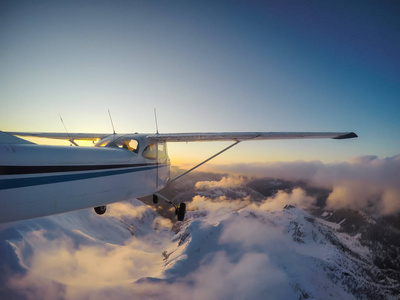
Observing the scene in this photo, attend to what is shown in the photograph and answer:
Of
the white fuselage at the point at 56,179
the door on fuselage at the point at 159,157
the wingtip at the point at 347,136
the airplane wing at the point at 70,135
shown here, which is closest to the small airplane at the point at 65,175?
the white fuselage at the point at 56,179

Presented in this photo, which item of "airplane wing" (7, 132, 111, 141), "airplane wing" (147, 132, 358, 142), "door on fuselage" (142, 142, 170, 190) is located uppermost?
"airplane wing" (7, 132, 111, 141)

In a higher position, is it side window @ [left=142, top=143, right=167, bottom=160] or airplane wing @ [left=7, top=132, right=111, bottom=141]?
airplane wing @ [left=7, top=132, right=111, bottom=141]

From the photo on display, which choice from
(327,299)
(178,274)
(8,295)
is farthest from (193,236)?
(8,295)

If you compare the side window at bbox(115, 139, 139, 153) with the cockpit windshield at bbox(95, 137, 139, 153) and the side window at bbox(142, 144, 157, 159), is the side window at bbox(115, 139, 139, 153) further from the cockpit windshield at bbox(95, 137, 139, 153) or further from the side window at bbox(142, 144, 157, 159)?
the side window at bbox(142, 144, 157, 159)

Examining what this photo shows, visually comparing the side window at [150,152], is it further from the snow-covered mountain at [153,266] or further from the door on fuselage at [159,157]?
the snow-covered mountain at [153,266]

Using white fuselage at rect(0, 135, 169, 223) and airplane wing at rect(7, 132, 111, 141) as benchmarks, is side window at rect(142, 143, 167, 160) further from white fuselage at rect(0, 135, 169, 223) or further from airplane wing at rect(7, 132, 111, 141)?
airplane wing at rect(7, 132, 111, 141)

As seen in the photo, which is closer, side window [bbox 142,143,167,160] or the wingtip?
side window [bbox 142,143,167,160]

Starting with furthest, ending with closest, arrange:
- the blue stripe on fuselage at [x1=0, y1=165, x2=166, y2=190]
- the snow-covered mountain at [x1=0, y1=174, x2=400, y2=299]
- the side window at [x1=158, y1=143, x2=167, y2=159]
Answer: the snow-covered mountain at [x1=0, y1=174, x2=400, y2=299]
the side window at [x1=158, y1=143, x2=167, y2=159]
the blue stripe on fuselage at [x1=0, y1=165, x2=166, y2=190]

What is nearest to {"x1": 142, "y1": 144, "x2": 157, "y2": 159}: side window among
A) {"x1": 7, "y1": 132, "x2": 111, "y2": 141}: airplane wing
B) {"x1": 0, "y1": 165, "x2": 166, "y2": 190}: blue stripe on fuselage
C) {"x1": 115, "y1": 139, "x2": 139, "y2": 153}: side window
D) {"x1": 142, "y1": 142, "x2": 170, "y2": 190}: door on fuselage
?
{"x1": 142, "y1": 142, "x2": 170, "y2": 190}: door on fuselage

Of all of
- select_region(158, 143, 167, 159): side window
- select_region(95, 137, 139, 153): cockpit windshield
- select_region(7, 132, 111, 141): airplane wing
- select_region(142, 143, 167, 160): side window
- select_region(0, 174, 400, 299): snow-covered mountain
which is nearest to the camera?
select_region(95, 137, 139, 153): cockpit windshield

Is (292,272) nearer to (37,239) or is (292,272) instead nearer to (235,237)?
(235,237)
